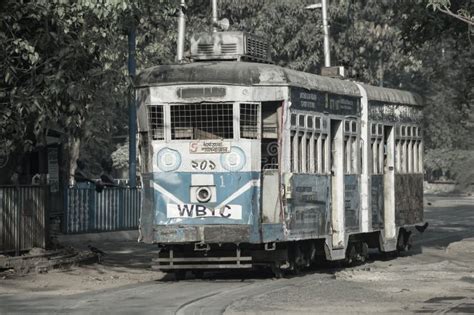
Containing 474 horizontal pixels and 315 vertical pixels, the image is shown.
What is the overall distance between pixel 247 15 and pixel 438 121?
106 ft

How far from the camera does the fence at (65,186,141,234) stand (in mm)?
30359

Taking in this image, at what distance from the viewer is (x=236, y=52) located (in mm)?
19922

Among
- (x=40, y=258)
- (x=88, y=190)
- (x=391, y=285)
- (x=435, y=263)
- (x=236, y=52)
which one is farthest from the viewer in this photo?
(x=88, y=190)

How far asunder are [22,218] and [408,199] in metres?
8.33

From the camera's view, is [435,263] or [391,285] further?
[435,263]

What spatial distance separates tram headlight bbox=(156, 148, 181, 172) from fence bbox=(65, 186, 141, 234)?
11.9 m

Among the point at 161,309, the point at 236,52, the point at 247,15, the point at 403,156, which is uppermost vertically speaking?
the point at 247,15

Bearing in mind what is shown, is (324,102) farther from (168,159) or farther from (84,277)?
(84,277)

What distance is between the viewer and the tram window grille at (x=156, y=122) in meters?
18.7

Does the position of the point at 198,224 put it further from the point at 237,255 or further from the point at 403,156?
the point at 403,156

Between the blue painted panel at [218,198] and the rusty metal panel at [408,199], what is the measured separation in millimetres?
6209

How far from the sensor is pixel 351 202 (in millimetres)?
21375

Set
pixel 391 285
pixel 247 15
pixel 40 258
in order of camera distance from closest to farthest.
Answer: pixel 391 285, pixel 40 258, pixel 247 15

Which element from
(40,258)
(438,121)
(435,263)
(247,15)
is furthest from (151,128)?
(438,121)
